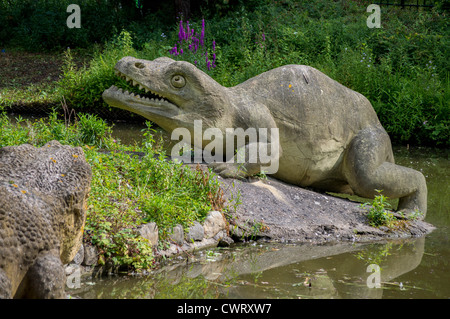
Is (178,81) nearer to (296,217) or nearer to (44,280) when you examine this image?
(296,217)

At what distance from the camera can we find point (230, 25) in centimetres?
1570

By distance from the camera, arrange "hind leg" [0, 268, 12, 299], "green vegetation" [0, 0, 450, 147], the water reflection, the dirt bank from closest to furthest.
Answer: "hind leg" [0, 268, 12, 299] < the water reflection < the dirt bank < "green vegetation" [0, 0, 450, 147]

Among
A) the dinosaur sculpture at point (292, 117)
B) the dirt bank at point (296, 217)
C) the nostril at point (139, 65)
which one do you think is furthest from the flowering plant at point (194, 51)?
the dirt bank at point (296, 217)

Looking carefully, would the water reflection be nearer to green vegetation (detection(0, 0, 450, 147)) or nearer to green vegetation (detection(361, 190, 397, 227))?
green vegetation (detection(361, 190, 397, 227))

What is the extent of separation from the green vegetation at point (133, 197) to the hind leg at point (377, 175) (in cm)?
192

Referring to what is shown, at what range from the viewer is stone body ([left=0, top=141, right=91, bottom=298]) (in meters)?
3.32

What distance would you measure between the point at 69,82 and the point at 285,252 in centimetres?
833

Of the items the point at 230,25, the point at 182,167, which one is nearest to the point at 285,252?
the point at 182,167

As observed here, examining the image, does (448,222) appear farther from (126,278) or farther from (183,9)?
(183,9)

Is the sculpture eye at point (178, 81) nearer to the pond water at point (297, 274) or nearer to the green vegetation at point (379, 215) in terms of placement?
the pond water at point (297, 274)

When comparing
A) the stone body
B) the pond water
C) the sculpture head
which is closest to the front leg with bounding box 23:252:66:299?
the stone body

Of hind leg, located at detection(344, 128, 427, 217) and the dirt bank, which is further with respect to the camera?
hind leg, located at detection(344, 128, 427, 217)

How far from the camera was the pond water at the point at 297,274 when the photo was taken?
4.45 metres

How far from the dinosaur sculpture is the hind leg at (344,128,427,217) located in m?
0.01
